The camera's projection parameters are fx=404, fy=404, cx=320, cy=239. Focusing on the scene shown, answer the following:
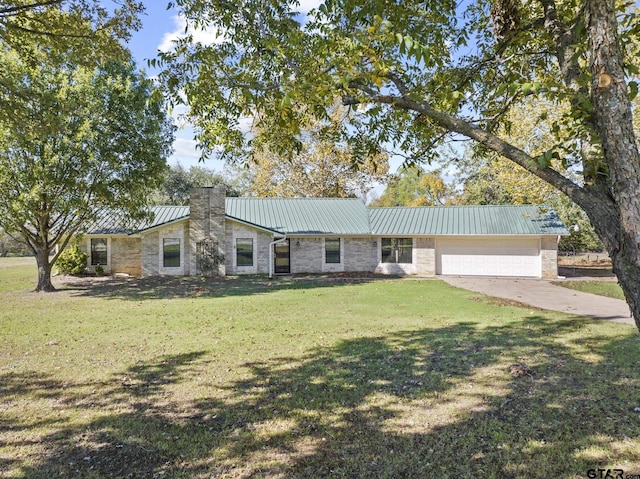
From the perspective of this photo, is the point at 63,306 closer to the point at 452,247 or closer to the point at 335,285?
the point at 335,285

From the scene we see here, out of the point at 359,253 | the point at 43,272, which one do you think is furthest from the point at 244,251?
the point at 43,272

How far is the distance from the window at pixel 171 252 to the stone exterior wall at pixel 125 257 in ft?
5.81

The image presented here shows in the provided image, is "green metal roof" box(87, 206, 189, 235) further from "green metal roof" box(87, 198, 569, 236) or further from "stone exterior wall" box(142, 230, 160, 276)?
"stone exterior wall" box(142, 230, 160, 276)

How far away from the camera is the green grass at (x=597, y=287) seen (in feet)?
49.2

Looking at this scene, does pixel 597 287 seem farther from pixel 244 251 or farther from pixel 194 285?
pixel 194 285

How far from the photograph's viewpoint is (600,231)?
256 cm

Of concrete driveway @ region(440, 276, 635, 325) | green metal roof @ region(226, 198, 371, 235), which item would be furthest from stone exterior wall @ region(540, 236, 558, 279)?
green metal roof @ region(226, 198, 371, 235)

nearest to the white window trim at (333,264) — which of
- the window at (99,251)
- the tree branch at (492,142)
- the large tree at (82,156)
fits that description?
the large tree at (82,156)

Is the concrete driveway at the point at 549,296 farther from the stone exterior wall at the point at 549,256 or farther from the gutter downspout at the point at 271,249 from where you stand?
the gutter downspout at the point at 271,249

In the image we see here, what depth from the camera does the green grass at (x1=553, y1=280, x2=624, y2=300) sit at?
15000 millimetres

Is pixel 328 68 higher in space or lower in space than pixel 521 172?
lower

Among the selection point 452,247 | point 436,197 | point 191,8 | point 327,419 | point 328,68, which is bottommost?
point 327,419

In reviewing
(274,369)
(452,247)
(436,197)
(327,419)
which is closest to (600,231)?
(327,419)

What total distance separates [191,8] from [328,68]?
6.60ft
